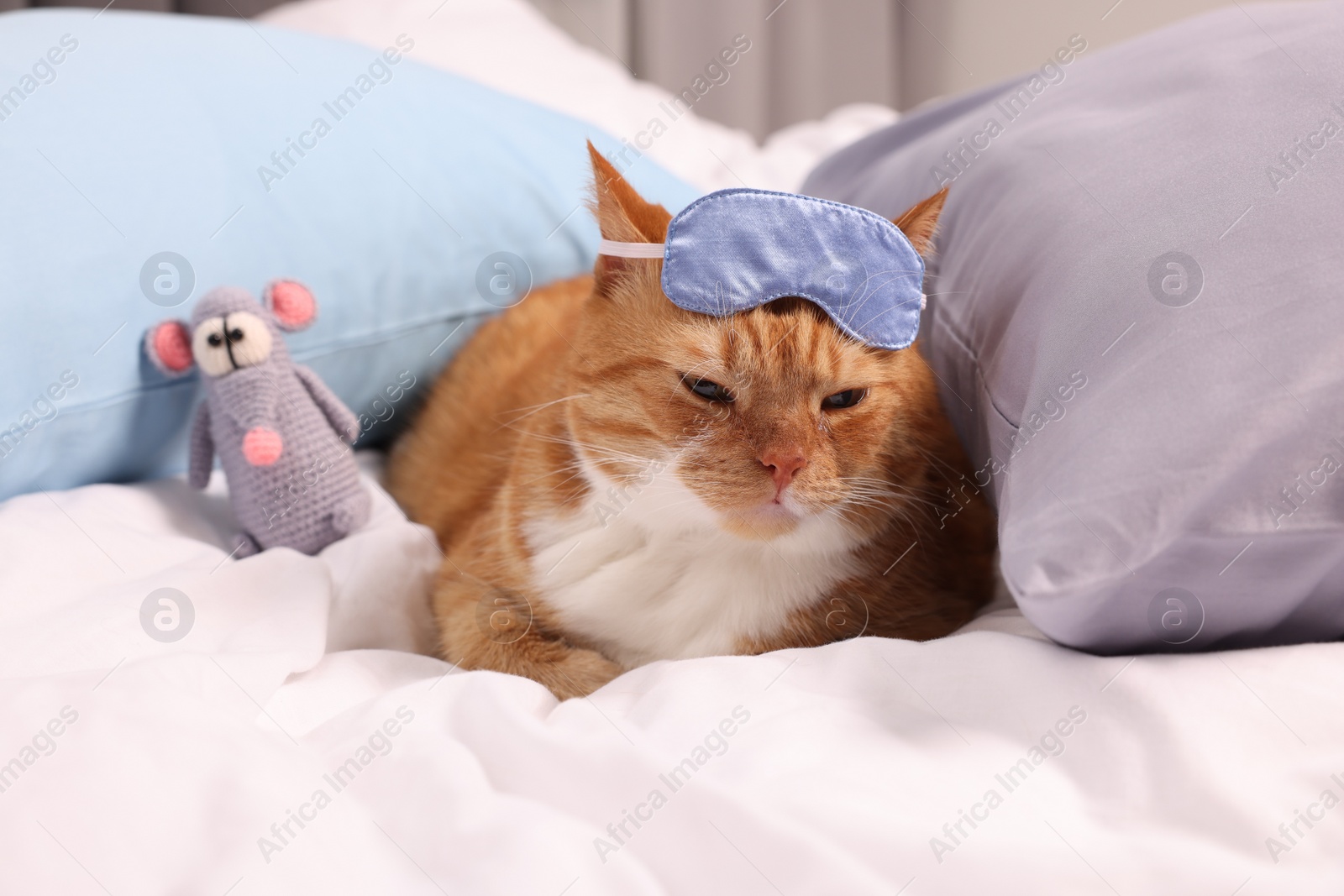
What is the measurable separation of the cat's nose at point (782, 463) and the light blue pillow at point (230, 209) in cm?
79

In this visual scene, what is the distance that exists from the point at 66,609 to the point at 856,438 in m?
0.85

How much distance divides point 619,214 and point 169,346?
2.04 ft

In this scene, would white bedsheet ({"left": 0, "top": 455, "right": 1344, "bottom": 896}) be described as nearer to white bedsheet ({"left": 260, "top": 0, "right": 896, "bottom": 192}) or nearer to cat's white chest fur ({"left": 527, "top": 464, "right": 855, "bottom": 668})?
cat's white chest fur ({"left": 527, "top": 464, "right": 855, "bottom": 668})

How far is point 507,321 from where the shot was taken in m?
1.71

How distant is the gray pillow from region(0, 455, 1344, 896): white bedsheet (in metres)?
0.08

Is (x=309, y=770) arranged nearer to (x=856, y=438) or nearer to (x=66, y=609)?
(x=66, y=609)

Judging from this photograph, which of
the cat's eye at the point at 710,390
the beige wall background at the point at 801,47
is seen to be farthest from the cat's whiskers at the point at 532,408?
the beige wall background at the point at 801,47

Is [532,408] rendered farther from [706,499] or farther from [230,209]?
[230,209]

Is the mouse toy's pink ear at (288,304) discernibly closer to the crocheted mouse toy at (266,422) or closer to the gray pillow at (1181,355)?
the crocheted mouse toy at (266,422)

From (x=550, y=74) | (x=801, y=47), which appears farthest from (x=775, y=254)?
(x=801, y=47)

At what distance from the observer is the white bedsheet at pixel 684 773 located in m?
0.66

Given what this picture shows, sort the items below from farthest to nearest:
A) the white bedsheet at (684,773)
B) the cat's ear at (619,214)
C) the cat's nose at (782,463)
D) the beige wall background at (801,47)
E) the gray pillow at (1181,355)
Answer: the beige wall background at (801,47) → the cat's ear at (619,214) → the cat's nose at (782,463) → the gray pillow at (1181,355) → the white bedsheet at (684,773)

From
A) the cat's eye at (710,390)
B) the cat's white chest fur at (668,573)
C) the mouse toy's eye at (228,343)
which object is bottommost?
the cat's white chest fur at (668,573)

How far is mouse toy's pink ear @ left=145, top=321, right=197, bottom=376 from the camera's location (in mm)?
1229
